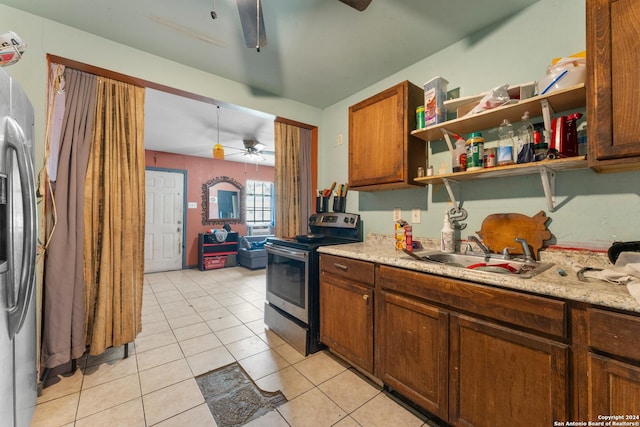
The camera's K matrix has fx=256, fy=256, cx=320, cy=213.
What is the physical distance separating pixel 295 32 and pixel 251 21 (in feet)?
1.74

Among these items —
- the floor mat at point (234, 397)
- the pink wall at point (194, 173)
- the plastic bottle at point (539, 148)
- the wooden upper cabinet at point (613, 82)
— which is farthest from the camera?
the pink wall at point (194, 173)

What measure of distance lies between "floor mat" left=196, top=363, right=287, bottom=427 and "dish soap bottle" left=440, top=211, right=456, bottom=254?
1.44 metres

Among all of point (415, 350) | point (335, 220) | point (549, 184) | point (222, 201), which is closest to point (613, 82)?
point (549, 184)

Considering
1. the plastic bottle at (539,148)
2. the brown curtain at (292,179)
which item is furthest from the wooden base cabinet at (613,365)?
the brown curtain at (292,179)

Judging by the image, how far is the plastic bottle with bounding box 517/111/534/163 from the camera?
138 cm

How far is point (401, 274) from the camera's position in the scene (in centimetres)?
148

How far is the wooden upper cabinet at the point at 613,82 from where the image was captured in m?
1.03

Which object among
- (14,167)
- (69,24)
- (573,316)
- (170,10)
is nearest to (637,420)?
(573,316)

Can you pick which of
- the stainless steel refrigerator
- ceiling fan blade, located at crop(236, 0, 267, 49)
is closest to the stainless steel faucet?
ceiling fan blade, located at crop(236, 0, 267, 49)

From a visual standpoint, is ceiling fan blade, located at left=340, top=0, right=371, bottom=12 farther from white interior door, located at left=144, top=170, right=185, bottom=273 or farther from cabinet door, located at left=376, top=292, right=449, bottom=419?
white interior door, located at left=144, top=170, right=185, bottom=273

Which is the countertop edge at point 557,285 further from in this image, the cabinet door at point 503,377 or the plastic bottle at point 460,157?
the plastic bottle at point 460,157

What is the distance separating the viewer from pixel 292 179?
2.94 m

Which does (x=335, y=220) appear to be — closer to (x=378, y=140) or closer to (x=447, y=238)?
(x=378, y=140)

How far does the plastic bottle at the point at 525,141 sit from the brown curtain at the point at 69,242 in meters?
2.81
